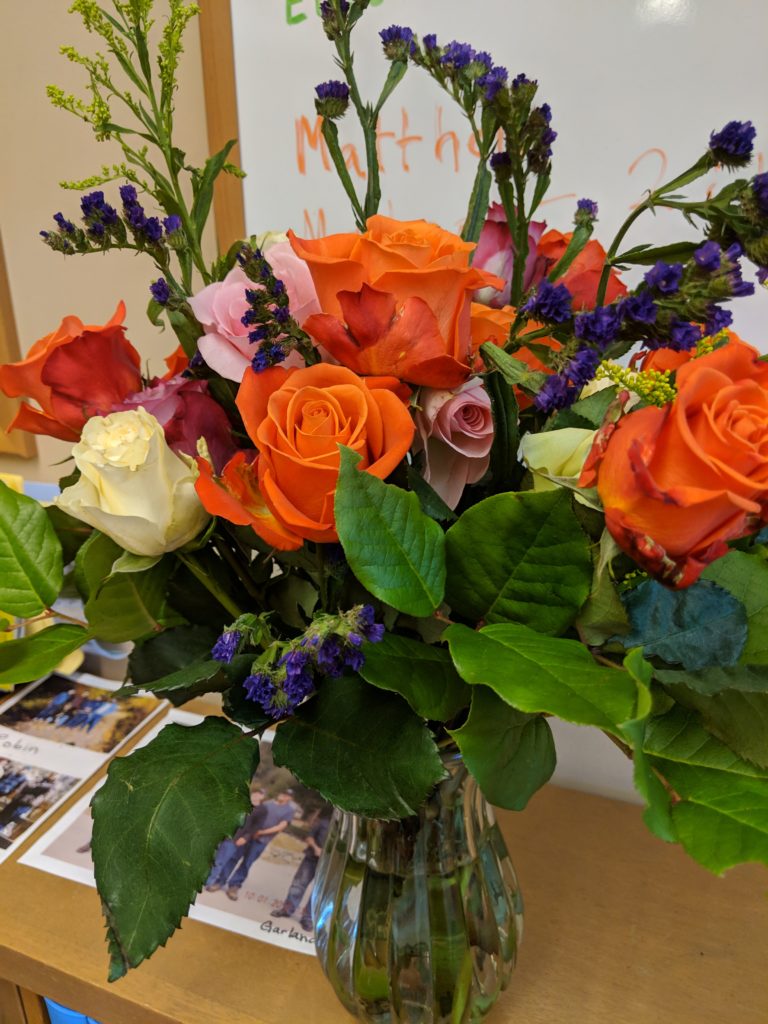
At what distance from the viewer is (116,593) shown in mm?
426

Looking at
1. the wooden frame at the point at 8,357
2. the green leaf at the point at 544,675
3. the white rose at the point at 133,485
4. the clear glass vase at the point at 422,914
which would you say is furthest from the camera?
the wooden frame at the point at 8,357

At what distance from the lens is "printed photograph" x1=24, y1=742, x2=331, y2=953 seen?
0.64 metres

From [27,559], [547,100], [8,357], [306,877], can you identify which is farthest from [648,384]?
[8,357]

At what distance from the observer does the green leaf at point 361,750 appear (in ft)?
1.19

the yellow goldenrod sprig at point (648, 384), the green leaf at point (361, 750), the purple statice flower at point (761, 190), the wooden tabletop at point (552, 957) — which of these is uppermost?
the purple statice flower at point (761, 190)

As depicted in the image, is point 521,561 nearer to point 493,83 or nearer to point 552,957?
point 493,83

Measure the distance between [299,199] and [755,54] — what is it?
1.35 feet

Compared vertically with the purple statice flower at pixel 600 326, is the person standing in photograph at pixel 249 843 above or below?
below

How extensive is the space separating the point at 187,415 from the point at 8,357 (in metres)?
0.74

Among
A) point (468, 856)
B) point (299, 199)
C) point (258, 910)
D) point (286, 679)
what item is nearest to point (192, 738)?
point (286, 679)

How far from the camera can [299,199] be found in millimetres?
768

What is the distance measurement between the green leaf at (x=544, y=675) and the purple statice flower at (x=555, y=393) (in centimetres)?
10

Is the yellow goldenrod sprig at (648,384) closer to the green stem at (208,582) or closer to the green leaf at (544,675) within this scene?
the green leaf at (544,675)

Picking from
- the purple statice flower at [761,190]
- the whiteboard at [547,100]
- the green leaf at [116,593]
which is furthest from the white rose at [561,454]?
the whiteboard at [547,100]
